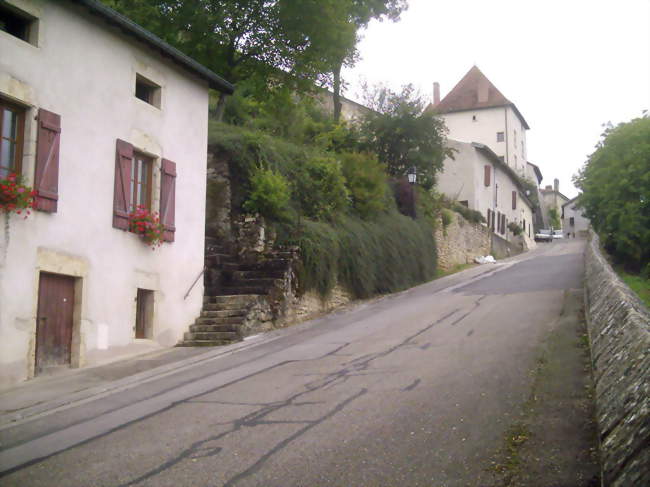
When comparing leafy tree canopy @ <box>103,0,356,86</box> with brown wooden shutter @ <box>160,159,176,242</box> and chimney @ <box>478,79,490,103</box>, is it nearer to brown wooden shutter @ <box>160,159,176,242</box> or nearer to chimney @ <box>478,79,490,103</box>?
brown wooden shutter @ <box>160,159,176,242</box>

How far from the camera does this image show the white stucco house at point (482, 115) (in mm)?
64812

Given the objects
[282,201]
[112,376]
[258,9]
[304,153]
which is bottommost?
[112,376]

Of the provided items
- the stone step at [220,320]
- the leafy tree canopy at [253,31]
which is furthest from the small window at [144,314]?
the leafy tree canopy at [253,31]

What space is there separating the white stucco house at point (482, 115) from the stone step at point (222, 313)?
52119 mm

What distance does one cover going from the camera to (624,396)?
5141mm

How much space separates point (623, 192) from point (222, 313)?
85.7ft

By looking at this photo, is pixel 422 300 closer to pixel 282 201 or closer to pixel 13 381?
pixel 282 201

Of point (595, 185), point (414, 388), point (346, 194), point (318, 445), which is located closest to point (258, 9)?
point (346, 194)

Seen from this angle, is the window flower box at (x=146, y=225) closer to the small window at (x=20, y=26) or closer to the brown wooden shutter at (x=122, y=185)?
the brown wooden shutter at (x=122, y=185)

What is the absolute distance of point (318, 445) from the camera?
6.47 metres

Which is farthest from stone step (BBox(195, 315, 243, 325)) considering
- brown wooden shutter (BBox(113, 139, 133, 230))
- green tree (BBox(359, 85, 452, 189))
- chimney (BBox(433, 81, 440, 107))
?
chimney (BBox(433, 81, 440, 107))

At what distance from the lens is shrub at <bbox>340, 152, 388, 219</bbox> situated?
2233 cm

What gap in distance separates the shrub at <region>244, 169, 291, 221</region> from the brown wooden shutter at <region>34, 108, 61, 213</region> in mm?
6554

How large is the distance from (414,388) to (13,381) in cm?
632
